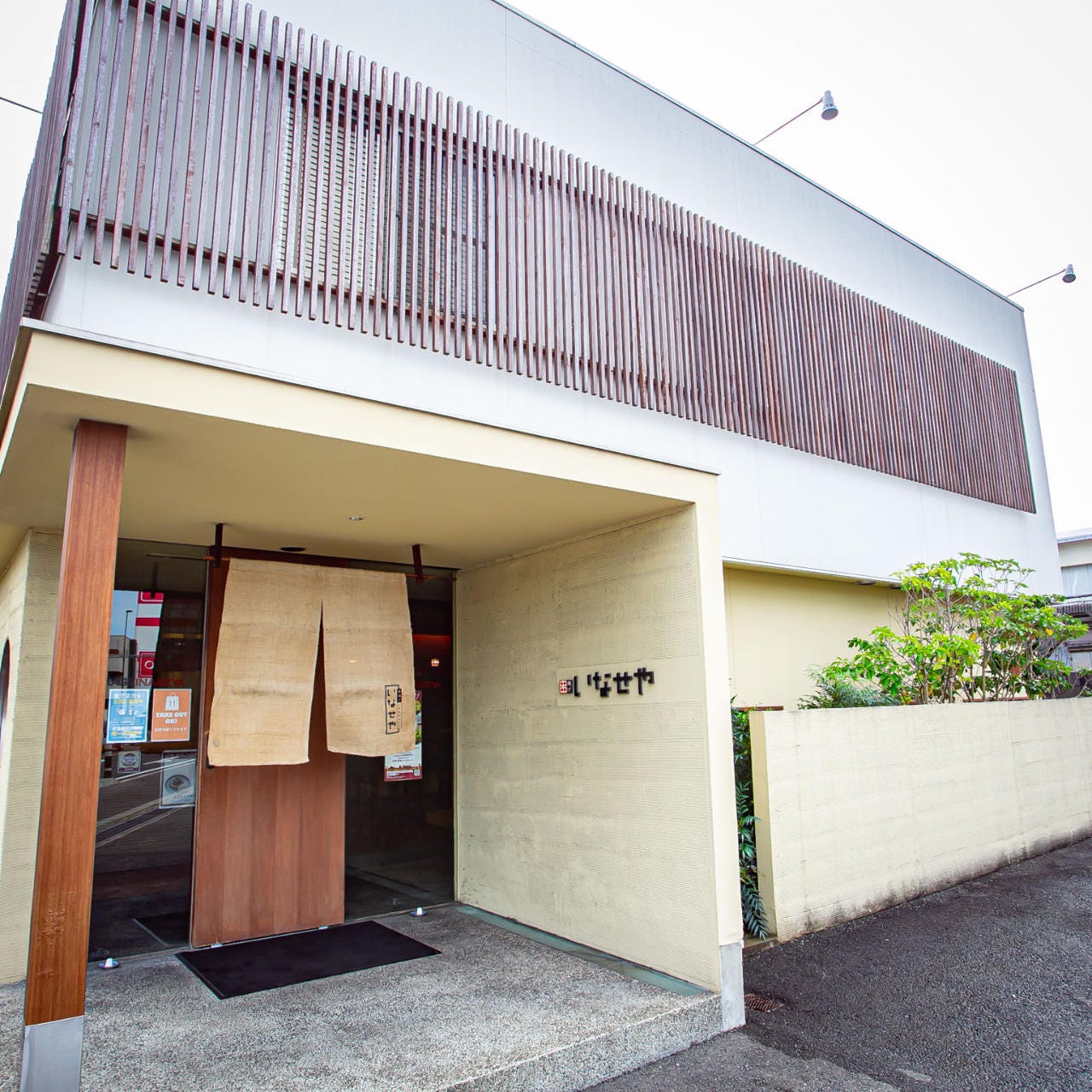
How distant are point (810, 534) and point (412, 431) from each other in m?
5.67

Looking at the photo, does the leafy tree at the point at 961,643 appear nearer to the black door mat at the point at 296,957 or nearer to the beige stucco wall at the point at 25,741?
the black door mat at the point at 296,957

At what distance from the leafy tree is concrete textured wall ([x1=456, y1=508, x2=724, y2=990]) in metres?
3.44

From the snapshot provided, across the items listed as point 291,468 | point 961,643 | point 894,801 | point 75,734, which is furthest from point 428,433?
point 961,643

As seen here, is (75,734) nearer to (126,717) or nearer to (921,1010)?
(126,717)

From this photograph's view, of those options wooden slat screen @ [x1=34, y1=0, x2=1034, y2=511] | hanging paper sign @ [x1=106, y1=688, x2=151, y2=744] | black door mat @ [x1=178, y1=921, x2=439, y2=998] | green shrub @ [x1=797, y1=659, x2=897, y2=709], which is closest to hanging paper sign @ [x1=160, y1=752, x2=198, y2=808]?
hanging paper sign @ [x1=106, y1=688, x2=151, y2=744]

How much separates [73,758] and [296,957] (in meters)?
2.67

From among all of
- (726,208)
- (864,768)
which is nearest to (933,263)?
(726,208)

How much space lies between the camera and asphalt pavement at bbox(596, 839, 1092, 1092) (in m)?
3.66

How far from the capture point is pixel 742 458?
25.7 ft

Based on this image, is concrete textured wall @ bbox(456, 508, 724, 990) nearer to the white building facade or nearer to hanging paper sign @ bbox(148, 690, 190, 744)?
the white building facade

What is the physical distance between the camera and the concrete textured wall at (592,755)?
4.54m

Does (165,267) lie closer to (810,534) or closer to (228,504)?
(228,504)

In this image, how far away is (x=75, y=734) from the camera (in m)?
3.02

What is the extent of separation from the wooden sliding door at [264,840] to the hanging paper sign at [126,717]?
Answer: 38 centimetres
